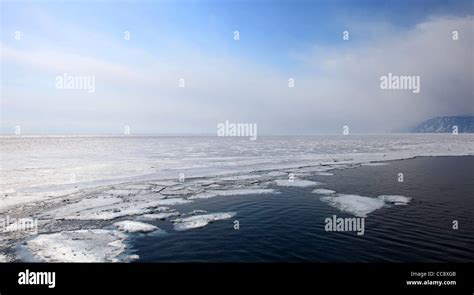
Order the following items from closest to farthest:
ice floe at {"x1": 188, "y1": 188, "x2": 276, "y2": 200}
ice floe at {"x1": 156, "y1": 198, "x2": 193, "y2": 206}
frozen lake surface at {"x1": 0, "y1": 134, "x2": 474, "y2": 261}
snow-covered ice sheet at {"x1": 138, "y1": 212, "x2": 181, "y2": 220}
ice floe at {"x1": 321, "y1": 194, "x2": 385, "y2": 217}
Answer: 1. frozen lake surface at {"x1": 0, "y1": 134, "x2": 474, "y2": 261}
2. snow-covered ice sheet at {"x1": 138, "y1": 212, "x2": 181, "y2": 220}
3. ice floe at {"x1": 321, "y1": 194, "x2": 385, "y2": 217}
4. ice floe at {"x1": 156, "y1": 198, "x2": 193, "y2": 206}
5. ice floe at {"x1": 188, "y1": 188, "x2": 276, "y2": 200}

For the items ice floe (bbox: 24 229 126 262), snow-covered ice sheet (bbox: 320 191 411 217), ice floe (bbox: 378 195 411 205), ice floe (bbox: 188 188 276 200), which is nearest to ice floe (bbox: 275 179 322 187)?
ice floe (bbox: 188 188 276 200)

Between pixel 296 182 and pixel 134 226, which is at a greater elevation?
pixel 296 182

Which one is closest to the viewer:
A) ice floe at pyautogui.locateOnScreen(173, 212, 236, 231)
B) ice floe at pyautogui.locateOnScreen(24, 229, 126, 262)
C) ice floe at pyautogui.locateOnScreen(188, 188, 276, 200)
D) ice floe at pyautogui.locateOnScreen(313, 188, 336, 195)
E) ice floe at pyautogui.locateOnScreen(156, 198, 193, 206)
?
ice floe at pyautogui.locateOnScreen(24, 229, 126, 262)

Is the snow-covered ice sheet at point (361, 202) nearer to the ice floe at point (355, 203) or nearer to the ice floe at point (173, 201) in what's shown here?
the ice floe at point (355, 203)

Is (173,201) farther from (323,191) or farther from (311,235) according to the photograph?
(323,191)

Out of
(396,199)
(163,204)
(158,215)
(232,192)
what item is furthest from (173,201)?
Answer: (396,199)

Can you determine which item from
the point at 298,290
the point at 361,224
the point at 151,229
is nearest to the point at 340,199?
the point at 361,224

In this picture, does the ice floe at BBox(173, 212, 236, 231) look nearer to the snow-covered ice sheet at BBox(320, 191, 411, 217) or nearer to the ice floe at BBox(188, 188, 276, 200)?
the ice floe at BBox(188, 188, 276, 200)
